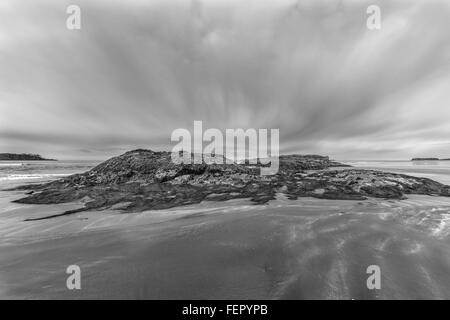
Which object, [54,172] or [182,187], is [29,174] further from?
[182,187]

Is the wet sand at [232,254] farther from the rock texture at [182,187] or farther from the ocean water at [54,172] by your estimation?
the ocean water at [54,172]

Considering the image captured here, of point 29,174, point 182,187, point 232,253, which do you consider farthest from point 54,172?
point 232,253

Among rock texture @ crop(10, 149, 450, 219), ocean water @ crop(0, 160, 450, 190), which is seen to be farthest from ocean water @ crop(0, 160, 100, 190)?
rock texture @ crop(10, 149, 450, 219)
